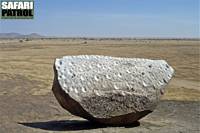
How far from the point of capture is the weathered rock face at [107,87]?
1302 centimetres

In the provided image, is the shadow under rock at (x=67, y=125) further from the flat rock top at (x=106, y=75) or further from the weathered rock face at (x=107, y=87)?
the flat rock top at (x=106, y=75)

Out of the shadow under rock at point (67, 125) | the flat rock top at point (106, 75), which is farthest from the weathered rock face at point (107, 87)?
the shadow under rock at point (67, 125)

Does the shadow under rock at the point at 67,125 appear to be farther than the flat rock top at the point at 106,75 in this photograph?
Yes

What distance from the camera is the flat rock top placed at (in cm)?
1305

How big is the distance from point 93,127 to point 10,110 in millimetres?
4924

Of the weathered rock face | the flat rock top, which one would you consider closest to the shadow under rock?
the weathered rock face

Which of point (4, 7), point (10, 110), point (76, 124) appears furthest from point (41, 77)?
point (76, 124)

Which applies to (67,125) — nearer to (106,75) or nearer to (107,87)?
(107,87)

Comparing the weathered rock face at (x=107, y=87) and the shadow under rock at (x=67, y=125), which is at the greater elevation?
the weathered rock face at (x=107, y=87)

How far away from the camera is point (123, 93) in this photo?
523 inches

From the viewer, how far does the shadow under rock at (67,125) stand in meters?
14.0

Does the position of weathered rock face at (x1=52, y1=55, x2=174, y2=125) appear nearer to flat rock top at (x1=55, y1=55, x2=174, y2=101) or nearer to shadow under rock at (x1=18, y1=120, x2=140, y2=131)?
flat rock top at (x1=55, y1=55, x2=174, y2=101)

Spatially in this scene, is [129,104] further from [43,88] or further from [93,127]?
[43,88]

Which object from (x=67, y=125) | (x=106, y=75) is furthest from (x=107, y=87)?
(x=67, y=125)
